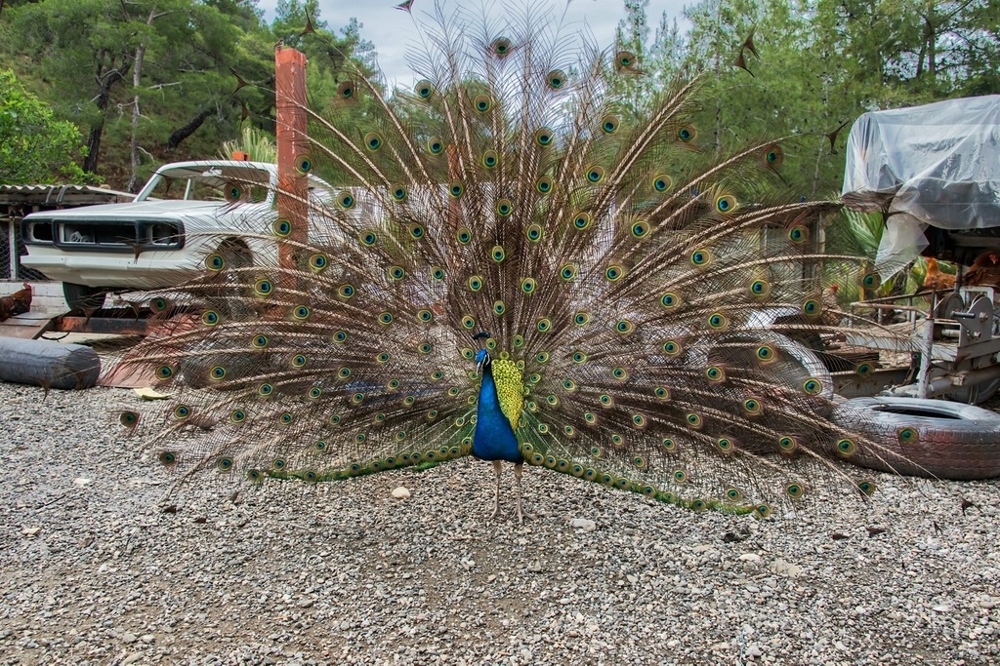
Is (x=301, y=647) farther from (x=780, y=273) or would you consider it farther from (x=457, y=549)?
(x=780, y=273)

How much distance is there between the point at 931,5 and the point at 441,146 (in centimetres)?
1861

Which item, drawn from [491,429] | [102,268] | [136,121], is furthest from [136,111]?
[491,429]

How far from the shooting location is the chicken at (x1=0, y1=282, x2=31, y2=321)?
355 inches

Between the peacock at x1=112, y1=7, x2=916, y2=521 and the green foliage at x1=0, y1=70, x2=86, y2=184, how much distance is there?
11599 millimetres

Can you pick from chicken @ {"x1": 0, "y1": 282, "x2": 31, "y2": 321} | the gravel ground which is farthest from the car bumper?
the gravel ground

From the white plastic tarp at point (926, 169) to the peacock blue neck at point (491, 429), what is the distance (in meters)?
4.65

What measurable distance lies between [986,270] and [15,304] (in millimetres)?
11545

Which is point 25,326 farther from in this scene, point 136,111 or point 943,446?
point 136,111

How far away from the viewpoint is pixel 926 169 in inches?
254

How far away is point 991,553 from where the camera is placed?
394 cm

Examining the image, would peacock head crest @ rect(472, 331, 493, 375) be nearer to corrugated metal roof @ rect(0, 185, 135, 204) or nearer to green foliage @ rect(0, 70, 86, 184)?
corrugated metal roof @ rect(0, 185, 135, 204)

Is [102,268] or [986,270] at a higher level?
[986,270]

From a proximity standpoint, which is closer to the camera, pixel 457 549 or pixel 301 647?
pixel 301 647

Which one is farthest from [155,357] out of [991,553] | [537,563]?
[991,553]
